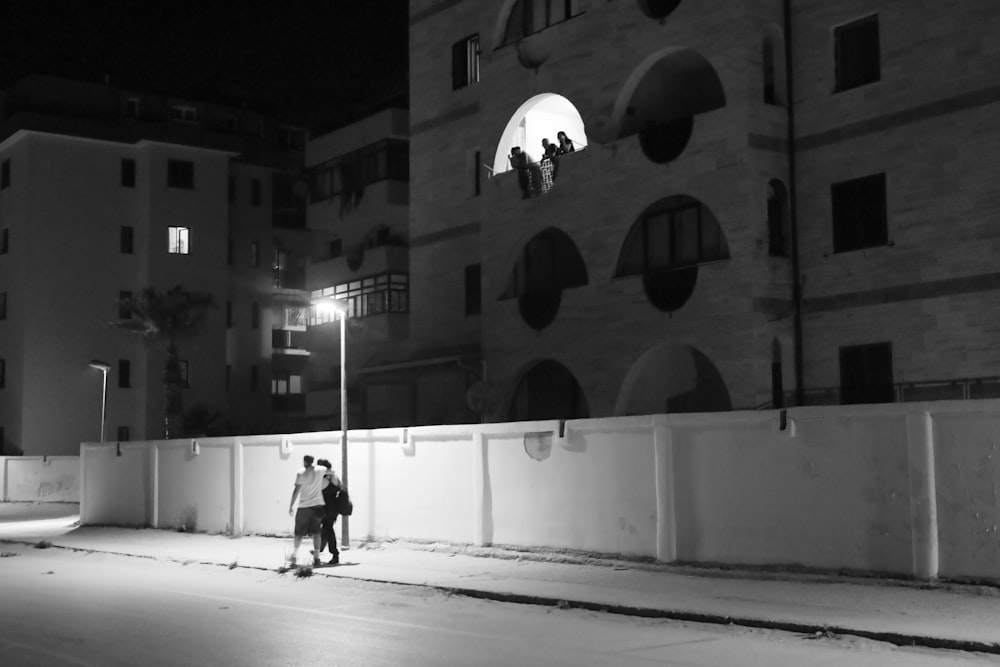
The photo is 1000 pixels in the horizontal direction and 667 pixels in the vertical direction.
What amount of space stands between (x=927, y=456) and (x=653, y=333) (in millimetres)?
12756

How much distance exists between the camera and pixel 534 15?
101ft

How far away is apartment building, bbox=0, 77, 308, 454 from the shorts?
109ft

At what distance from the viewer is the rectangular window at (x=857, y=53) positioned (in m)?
24.7

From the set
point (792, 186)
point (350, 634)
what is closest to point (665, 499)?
point (350, 634)

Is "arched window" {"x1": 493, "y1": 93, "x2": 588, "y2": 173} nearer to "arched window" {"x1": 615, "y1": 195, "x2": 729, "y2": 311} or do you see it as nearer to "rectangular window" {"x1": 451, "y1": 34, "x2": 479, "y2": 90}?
"rectangular window" {"x1": 451, "y1": 34, "x2": 479, "y2": 90}

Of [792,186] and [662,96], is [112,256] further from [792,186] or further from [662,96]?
[792,186]

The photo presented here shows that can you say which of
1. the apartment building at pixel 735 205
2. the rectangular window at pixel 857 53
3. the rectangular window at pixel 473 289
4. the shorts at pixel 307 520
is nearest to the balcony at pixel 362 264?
the rectangular window at pixel 473 289

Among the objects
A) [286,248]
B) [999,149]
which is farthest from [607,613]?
[286,248]

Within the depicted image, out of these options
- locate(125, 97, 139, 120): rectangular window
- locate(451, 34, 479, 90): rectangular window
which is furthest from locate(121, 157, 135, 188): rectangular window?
locate(451, 34, 479, 90): rectangular window

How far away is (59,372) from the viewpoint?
5112cm

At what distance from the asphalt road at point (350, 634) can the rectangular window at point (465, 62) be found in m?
21.3

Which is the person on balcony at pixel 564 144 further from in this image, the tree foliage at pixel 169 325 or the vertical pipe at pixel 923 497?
the tree foliage at pixel 169 325

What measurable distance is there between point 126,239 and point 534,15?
28.5m

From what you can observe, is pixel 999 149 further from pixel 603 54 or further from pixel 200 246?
pixel 200 246
